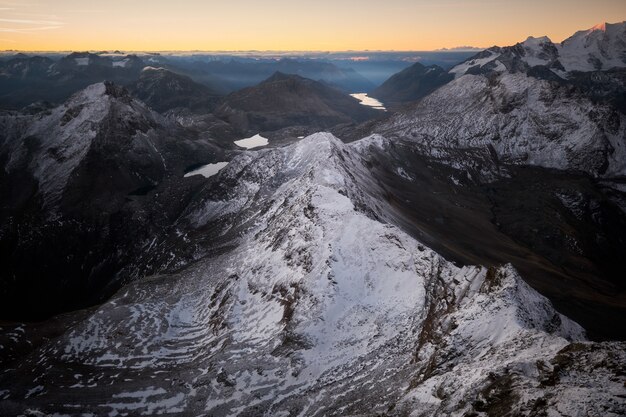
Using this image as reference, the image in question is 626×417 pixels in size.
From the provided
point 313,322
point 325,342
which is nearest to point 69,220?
point 313,322

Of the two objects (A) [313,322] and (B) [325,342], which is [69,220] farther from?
(B) [325,342]

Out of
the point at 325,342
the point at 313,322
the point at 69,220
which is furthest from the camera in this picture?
the point at 69,220

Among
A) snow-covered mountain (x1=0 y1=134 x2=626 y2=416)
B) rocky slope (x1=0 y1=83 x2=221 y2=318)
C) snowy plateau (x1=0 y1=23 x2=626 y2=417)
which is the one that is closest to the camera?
snow-covered mountain (x1=0 y1=134 x2=626 y2=416)

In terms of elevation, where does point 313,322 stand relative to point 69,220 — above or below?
above

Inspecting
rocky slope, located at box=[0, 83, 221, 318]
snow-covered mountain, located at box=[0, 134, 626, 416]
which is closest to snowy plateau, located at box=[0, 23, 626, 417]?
snow-covered mountain, located at box=[0, 134, 626, 416]

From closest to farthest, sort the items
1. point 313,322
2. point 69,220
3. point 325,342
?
point 325,342 → point 313,322 → point 69,220

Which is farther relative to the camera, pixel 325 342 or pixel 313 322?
pixel 313 322

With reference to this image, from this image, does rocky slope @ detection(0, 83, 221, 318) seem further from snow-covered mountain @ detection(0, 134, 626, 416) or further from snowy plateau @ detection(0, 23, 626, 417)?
snow-covered mountain @ detection(0, 134, 626, 416)

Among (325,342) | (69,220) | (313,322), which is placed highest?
(313,322)
